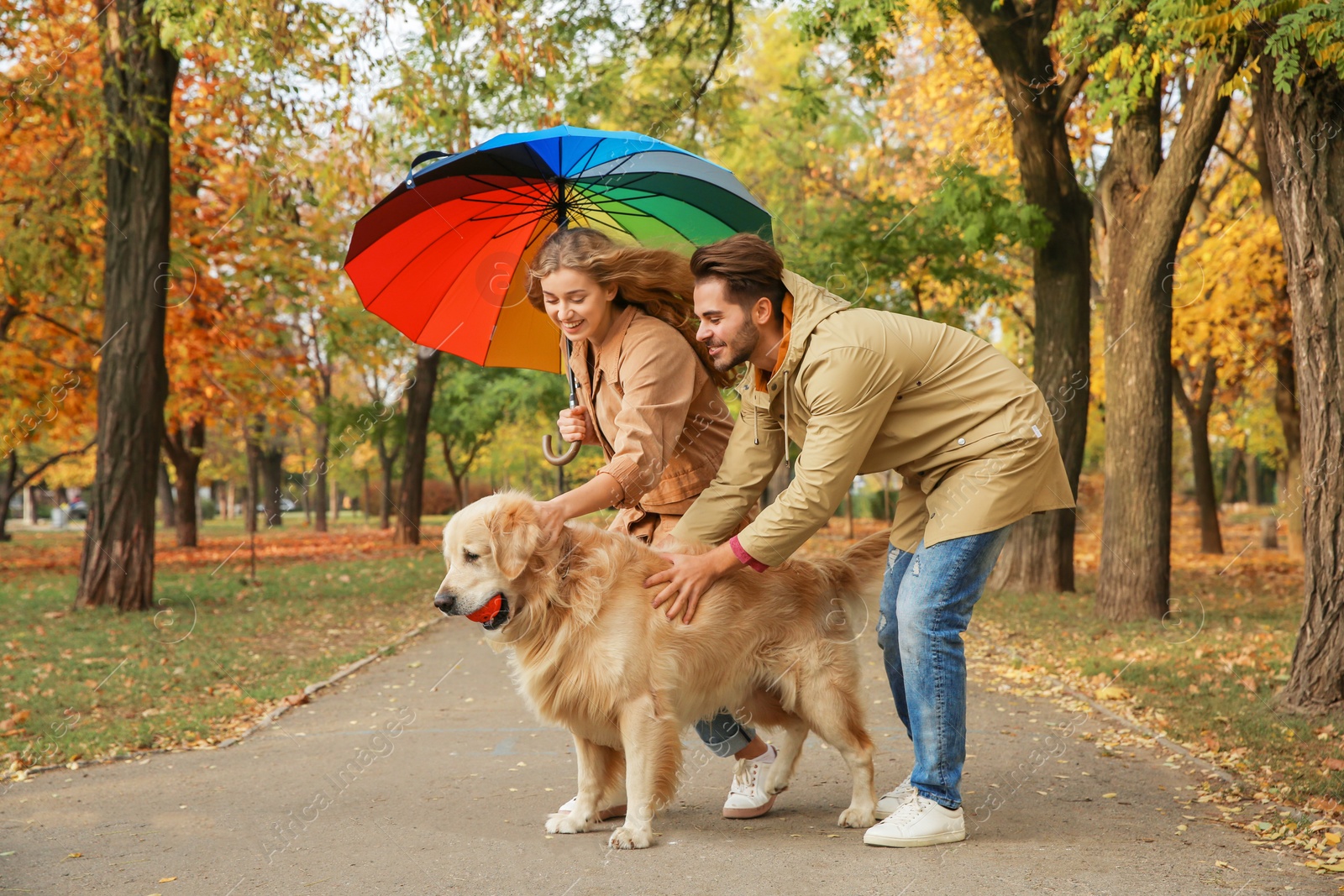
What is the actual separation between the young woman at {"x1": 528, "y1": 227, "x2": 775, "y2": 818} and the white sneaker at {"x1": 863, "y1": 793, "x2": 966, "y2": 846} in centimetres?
76

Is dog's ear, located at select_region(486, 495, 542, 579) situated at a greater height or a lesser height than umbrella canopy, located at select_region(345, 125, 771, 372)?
lesser

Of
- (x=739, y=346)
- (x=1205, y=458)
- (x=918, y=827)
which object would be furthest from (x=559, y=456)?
(x=1205, y=458)

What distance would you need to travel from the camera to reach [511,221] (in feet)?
17.0

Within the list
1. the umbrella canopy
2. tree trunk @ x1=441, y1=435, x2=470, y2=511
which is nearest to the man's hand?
the umbrella canopy

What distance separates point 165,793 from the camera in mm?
5555

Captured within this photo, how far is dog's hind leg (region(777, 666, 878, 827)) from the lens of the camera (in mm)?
4582

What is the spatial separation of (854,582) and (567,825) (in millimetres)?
1622

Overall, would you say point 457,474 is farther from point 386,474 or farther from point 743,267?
point 743,267

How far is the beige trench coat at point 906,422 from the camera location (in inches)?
159

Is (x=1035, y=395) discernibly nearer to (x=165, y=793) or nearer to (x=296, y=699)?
(x=165, y=793)

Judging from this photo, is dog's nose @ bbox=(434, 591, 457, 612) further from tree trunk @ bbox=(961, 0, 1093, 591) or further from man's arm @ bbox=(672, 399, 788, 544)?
tree trunk @ bbox=(961, 0, 1093, 591)

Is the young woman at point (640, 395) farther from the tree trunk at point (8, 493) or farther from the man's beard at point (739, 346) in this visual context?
the tree trunk at point (8, 493)

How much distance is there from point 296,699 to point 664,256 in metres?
5.34

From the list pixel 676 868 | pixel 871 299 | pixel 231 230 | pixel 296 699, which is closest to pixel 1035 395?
pixel 676 868
